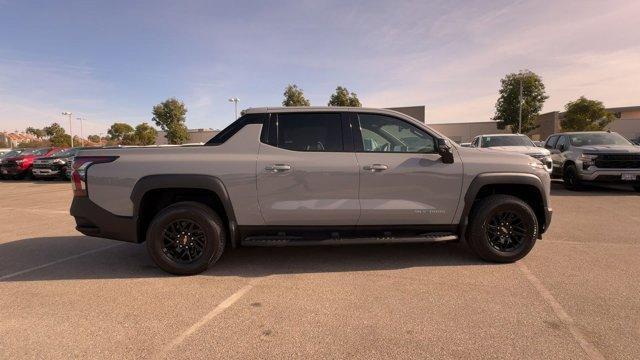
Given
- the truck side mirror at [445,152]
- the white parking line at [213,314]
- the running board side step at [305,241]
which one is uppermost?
the truck side mirror at [445,152]

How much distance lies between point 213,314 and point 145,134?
65.2 meters

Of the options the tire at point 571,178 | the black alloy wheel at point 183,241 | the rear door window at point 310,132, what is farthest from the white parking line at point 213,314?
the tire at point 571,178

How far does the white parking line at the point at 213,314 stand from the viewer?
9.18 ft

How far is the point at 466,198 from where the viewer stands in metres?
4.30

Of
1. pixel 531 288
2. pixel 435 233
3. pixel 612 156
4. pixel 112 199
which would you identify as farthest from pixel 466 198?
pixel 612 156

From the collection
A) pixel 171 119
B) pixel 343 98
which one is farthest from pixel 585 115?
pixel 171 119

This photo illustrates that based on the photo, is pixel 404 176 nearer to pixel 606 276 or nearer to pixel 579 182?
pixel 606 276

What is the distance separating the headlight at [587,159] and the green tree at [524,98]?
32.9 metres

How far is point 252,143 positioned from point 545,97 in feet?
144

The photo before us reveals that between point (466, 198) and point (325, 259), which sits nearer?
point (466, 198)

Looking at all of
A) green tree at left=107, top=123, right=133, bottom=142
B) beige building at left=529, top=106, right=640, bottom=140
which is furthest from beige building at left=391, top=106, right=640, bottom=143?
green tree at left=107, top=123, right=133, bottom=142

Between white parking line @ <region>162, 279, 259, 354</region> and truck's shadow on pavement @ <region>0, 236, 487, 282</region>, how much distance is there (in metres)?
0.39

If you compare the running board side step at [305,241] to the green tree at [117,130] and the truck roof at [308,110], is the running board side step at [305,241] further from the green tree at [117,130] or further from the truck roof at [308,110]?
the green tree at [117,130]

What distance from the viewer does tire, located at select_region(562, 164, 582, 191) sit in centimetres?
1037
